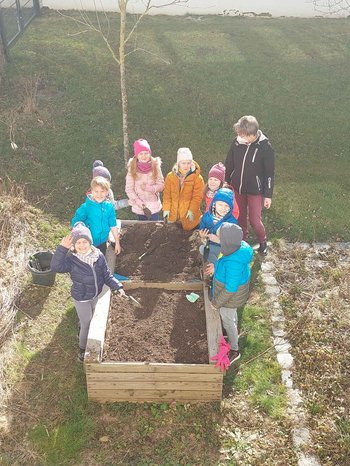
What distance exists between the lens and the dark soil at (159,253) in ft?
19.3

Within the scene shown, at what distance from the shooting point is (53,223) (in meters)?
7.54

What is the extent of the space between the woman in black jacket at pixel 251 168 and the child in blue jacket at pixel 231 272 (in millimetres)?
1681

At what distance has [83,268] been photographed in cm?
481

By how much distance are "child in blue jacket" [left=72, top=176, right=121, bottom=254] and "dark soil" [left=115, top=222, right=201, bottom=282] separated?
0.41 meters

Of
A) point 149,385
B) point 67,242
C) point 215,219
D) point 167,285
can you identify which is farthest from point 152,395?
point 215,219

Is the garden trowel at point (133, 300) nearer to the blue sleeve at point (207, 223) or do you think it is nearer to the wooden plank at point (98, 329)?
the wooden plank at point (98, 329)

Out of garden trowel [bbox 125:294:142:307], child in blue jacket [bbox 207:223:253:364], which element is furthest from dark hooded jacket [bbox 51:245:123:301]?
child in blue jacket [bbox 207:223:253:364]

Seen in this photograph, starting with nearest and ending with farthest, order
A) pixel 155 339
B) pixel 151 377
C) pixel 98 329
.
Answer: pixel 151 377 < pixel 98 329 < pixel 155 339

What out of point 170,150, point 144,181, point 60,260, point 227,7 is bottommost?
point 170,150

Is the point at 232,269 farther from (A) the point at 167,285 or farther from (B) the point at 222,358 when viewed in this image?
(A) the point at 167,285

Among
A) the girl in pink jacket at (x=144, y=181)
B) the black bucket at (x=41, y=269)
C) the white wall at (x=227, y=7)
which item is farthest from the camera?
the white wall at (x=227, y=7)

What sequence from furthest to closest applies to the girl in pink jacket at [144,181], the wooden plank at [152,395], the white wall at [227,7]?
the white wall at [227,7], the girl in pink jacket at [144,181], the wooden plank at [152,395]

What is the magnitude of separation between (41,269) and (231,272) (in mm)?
2921

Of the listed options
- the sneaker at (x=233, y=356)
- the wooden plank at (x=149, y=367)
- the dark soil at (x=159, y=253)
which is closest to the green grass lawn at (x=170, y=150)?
the sneaker at (x=233, y=356)
